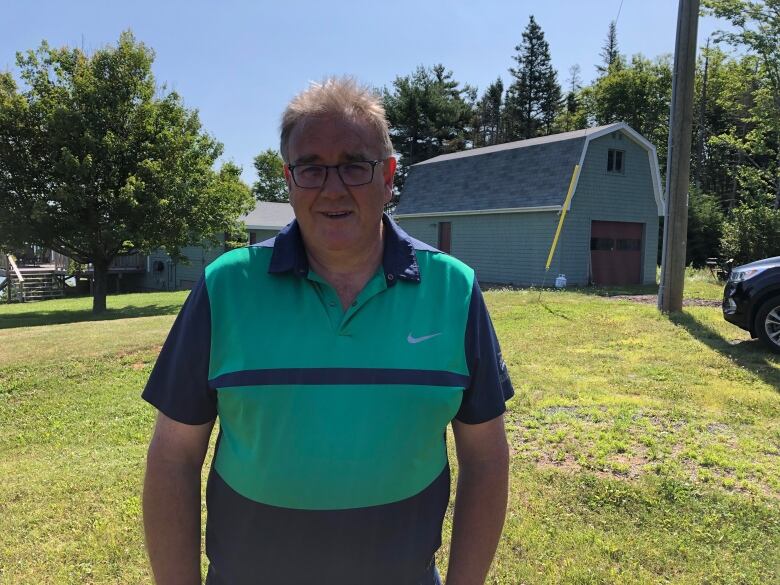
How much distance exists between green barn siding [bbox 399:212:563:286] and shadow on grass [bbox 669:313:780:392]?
29.7 feet

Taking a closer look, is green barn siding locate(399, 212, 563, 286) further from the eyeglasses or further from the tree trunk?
the eyeglasses

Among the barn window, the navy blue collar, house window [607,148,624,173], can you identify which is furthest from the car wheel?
house window [607,148,624,173]

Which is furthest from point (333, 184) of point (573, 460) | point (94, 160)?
point (94, 160)

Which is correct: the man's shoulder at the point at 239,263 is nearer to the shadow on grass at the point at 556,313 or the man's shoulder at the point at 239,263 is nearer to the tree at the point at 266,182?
the shadow on grass at the point at 556,313

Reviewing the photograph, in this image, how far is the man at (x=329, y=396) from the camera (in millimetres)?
1387

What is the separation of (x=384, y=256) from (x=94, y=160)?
17463 mm

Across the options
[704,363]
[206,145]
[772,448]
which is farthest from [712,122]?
[772,448]

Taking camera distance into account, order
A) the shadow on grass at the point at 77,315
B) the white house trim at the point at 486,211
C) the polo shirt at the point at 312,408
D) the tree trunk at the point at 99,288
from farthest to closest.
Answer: the white house trim at the point at 486,211 < the tree trunk at the point at 99,288 < the shadow on grass at the point at 77,315 < the polo shirt at the point at 312,408

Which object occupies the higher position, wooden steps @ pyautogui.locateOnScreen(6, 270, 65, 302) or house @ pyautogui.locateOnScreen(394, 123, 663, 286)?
house @ pyautogui.locateOnScreen(394, 123, 663, 286)

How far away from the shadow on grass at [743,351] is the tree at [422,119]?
34547 mm

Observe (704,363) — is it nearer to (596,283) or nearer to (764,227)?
(596,283)

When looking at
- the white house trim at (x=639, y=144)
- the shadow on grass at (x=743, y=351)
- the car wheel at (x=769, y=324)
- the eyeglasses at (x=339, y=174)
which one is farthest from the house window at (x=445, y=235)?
the eyeglasses at (x=339, y=174)

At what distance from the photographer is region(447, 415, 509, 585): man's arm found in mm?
1620

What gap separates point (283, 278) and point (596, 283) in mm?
19574
